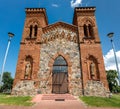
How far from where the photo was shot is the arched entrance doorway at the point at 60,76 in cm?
1261

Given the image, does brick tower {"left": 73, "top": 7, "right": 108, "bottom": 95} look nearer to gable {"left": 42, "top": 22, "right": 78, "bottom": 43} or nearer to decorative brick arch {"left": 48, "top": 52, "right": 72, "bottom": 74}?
gable {"left": 42, "top": 22, "right": 78, "bottom": 43}

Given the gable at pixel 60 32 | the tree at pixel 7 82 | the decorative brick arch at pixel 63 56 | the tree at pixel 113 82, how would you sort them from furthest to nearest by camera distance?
the tree at pixel 7 82
the tree at pixel 113 82
the gable at pixel 60 32
the decorative brick arch at pixel 63 56

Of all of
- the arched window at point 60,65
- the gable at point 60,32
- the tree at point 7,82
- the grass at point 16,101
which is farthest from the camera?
the tree at point 7,82

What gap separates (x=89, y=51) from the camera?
13.6 metres

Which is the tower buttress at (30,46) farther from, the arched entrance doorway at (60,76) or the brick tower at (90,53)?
the brick tower at (90,53)

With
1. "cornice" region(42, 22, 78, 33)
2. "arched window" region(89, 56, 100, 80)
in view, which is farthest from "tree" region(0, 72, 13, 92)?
"arched window" region(89, 56, 100, 80)

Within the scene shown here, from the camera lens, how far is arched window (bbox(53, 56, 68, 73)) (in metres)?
13.3

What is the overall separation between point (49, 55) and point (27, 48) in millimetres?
2868

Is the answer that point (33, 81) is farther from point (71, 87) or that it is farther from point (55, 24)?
point (55, 24)

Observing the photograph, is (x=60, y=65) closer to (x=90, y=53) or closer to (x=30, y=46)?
(x=90, y=53)

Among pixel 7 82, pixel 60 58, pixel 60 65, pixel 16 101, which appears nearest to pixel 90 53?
pixel 60 58

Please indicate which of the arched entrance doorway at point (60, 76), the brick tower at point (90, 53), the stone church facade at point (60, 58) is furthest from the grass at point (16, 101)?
the brick tower at point (90, 53)

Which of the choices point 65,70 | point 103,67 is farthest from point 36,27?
point 103,67

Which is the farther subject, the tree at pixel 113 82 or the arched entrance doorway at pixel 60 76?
the tree at pixel 113 82
